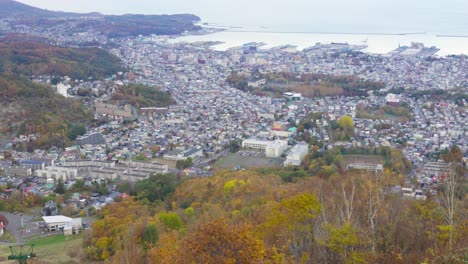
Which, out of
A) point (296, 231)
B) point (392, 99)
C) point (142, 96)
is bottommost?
point (142, 96)

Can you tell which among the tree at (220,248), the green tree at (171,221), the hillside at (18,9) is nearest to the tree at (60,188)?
the green tree at (171,221)

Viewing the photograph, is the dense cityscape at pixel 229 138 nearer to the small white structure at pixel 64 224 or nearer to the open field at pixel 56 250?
the small white structure at pixel 64 224

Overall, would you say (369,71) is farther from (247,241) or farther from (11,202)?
(247,241)

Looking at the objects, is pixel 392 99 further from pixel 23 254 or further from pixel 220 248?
pixel 220 248

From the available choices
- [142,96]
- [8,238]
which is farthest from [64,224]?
[142,96]

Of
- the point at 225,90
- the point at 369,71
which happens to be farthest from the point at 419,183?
the point at 369,71

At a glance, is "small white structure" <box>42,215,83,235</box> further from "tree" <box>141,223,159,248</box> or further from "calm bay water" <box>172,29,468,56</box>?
"calm bay water" <box>172,29,468,56</box>

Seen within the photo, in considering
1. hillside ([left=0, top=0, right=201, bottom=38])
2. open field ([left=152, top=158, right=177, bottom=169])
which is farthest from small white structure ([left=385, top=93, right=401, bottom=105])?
hillside ([left=0, top=0, right=201, bottom=38])
